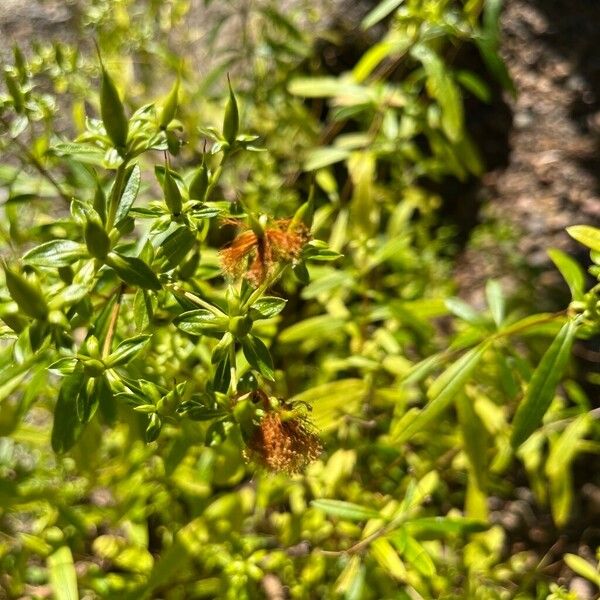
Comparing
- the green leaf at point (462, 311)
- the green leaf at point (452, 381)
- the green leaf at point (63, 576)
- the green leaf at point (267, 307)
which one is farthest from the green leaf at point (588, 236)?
the green leaf at point (63, 576)

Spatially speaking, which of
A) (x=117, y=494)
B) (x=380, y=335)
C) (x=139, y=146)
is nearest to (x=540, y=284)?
(x=380, y=335)

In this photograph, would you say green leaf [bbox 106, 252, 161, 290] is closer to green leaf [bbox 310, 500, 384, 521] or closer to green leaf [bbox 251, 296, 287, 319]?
green leaf [bbox 251, 296, 287, 319]

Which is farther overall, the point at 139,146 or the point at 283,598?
the point at 283,598

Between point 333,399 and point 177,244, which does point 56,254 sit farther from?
point 333,399

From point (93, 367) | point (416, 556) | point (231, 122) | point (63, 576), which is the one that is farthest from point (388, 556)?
point (231, 122)

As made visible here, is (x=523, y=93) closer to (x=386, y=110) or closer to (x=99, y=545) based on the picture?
(x=386, y=110)

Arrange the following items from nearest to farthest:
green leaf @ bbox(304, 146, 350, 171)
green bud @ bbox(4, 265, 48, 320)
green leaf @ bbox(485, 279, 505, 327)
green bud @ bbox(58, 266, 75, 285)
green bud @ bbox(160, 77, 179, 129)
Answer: green bud @ bbox(4, 265, 48, 320), green bud @ bbox(160, 77, 179, 129), green bud @ bbox(58, 266, 75, 285), green leaf @ bbox(485, 279, 505, 327), green leaf @ bbox(304, 146, 350, 171)

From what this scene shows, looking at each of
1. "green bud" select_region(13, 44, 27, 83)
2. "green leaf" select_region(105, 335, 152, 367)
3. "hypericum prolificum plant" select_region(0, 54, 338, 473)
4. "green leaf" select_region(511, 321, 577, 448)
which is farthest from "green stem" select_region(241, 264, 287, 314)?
"green bud" select_region(13, 44, 27, 83)
